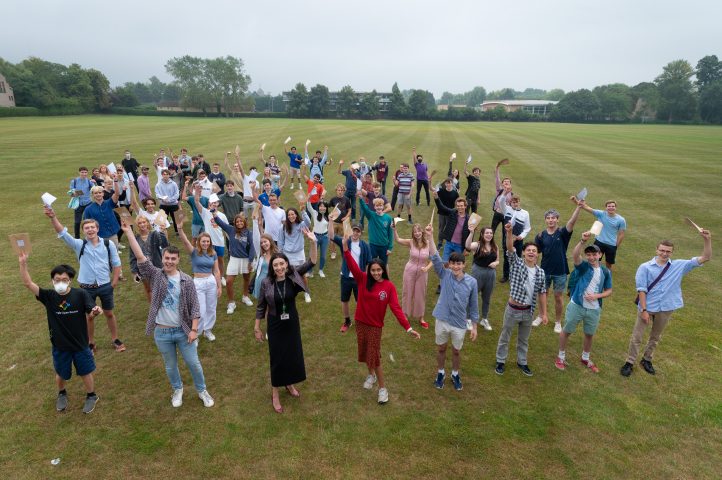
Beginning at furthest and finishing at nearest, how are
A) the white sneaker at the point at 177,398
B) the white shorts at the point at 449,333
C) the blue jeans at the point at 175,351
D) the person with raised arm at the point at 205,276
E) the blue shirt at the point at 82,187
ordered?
the blue shirt at the point at 82,187 < the person with raised arm at the point at 205,276 < the white shorts at the point at 449,333 < the white sneaker at the point at 177,398 < the blue jeans at the point at 175,351

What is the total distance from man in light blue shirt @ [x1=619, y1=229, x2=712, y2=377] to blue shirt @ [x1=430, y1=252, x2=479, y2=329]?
2.95m

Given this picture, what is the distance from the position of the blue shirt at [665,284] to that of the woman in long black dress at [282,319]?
548 centimetres

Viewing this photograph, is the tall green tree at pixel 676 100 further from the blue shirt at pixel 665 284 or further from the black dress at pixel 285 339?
the black dress at pixel 285 339

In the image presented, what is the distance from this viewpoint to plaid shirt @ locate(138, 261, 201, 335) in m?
4.96

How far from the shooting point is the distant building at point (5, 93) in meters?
72.1

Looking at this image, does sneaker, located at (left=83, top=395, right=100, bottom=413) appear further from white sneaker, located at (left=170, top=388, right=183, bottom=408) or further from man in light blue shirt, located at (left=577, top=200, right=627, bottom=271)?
man in light blue shirt, located at (left=577, top=200, right=627, bottom=271)

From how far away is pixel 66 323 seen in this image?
16.4 feet

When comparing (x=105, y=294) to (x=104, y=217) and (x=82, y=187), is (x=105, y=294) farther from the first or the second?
(x=82, y=187)

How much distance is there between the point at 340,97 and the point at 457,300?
99.8 meters

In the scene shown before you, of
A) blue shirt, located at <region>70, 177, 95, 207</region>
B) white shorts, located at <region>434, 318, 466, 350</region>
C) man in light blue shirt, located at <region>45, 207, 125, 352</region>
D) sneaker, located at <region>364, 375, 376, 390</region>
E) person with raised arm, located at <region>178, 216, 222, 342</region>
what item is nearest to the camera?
white shorts, located at <region>434, 318, 466, 350</region>

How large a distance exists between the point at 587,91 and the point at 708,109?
25.1 m

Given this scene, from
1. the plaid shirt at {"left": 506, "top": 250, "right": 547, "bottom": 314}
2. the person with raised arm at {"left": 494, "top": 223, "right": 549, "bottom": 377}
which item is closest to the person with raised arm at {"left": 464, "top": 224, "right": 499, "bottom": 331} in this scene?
the person with raised arm at {"left": 494, "top": 223, "right": 549, "bottom": 377}

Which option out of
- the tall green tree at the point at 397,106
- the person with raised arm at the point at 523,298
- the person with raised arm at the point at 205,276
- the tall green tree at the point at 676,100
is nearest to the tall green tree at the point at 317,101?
the tall green tree at the point at 397,106

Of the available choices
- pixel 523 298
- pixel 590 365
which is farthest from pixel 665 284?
pixel 523 298
